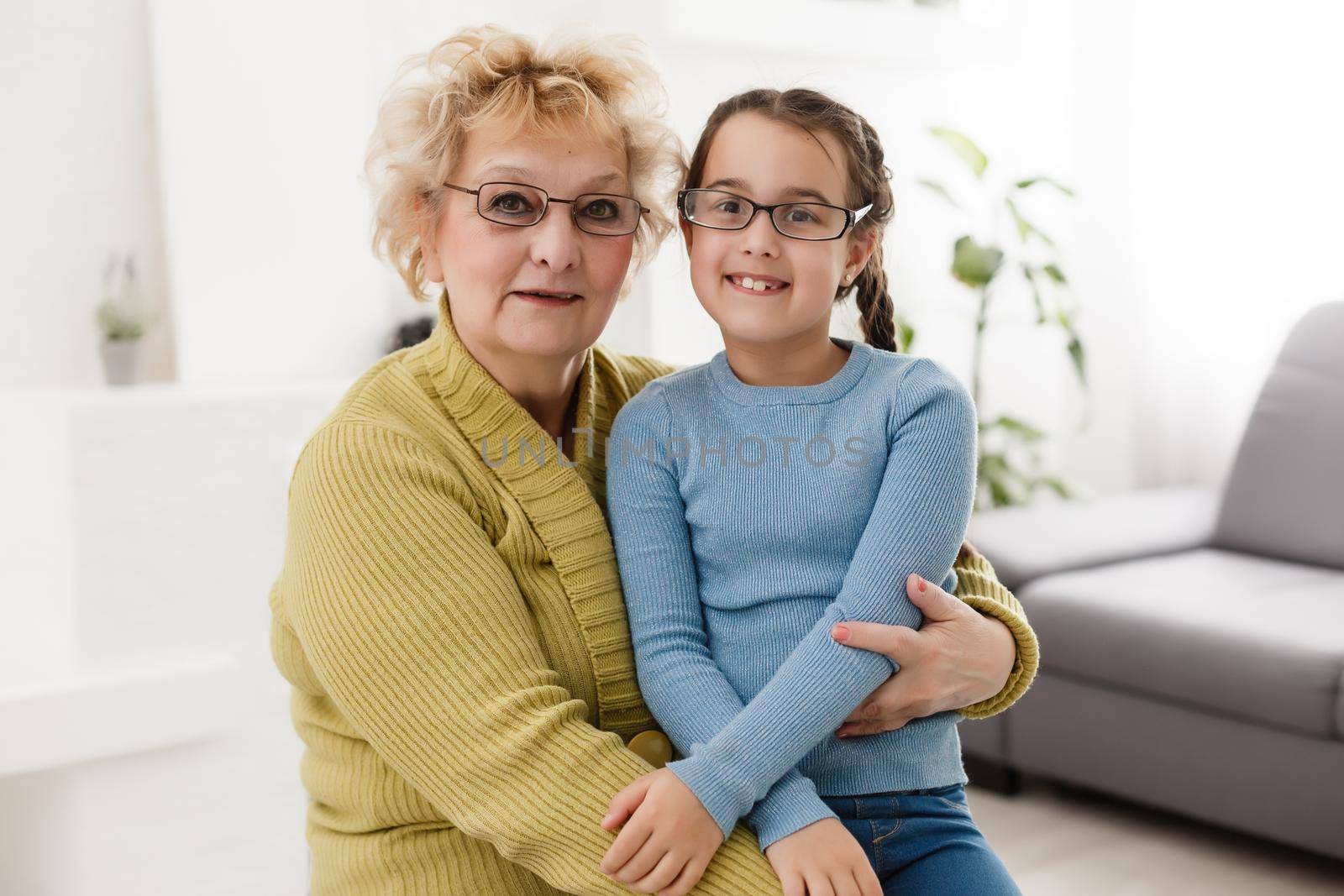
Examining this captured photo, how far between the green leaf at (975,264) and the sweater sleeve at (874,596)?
8.10 ft

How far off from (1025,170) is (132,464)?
3297mm

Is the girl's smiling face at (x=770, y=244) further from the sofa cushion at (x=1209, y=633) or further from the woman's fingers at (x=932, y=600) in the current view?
the sofa cushion at (x=1209, y=633)

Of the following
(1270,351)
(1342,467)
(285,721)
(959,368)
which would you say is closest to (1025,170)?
(959,368)

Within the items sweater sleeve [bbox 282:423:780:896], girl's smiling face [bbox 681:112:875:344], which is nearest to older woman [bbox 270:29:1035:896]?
sweater sleeve [bbox 282:423:780:896]

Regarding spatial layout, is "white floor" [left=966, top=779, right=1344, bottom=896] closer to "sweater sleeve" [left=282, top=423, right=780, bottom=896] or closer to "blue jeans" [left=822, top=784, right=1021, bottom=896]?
"blue jeans" [left=822, top=784, right=1021, bottom=896]

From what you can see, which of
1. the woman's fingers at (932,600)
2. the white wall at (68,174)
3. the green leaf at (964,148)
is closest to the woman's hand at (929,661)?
the woman's fingers at (932,600)

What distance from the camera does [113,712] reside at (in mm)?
2666

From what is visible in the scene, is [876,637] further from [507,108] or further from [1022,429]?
[1022,429]

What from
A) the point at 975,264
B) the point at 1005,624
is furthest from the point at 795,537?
the point at 975,264

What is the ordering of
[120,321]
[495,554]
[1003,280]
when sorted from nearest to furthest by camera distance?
[495,554] < [120,321] < [1003,280]

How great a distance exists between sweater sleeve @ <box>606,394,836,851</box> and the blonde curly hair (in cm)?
31

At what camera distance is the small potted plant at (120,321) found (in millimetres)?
3016

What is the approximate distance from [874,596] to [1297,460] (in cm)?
235

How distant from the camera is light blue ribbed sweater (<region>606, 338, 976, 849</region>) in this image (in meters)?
1.37
